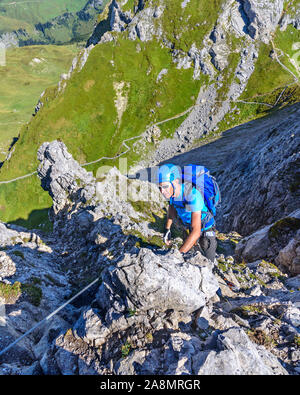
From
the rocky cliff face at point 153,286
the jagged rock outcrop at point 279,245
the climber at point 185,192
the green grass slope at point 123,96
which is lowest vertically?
the jagged rock outcrop at point 279,245

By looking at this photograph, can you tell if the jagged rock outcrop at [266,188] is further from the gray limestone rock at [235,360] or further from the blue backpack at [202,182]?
the gray limestone rock at [235,360]

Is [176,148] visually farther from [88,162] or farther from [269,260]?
[269,260]

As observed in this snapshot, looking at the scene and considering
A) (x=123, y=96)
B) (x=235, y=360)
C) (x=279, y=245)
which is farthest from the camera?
(x=123, y=96)

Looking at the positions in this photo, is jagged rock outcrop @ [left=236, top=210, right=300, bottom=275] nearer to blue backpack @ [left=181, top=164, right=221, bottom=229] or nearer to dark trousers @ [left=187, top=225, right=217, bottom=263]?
dark trousers @ [left=187, top=225, right=217, bottom=263]

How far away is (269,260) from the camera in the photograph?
19672mm

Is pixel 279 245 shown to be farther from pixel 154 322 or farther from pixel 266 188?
pixel 154 322

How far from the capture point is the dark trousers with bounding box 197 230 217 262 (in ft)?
41.4

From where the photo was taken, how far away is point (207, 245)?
12.8 meters

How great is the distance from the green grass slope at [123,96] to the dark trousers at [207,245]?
131m

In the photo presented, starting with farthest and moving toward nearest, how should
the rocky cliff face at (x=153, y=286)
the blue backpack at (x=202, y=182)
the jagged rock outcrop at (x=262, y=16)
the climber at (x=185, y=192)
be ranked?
the jagged rock outcrop at (x=262, y=16) → the blue backpack at (x=202, y=182) → the climber at (x=185, y=192) → the rocky cliff face at (x=153, y=286)

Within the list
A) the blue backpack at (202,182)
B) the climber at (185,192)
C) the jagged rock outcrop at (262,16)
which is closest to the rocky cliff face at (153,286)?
the climber at (185,192)

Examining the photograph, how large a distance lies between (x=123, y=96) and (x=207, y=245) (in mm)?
173870

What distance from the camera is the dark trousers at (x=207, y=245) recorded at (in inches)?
497

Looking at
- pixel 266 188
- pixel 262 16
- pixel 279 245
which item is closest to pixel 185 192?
pixel 279 245
